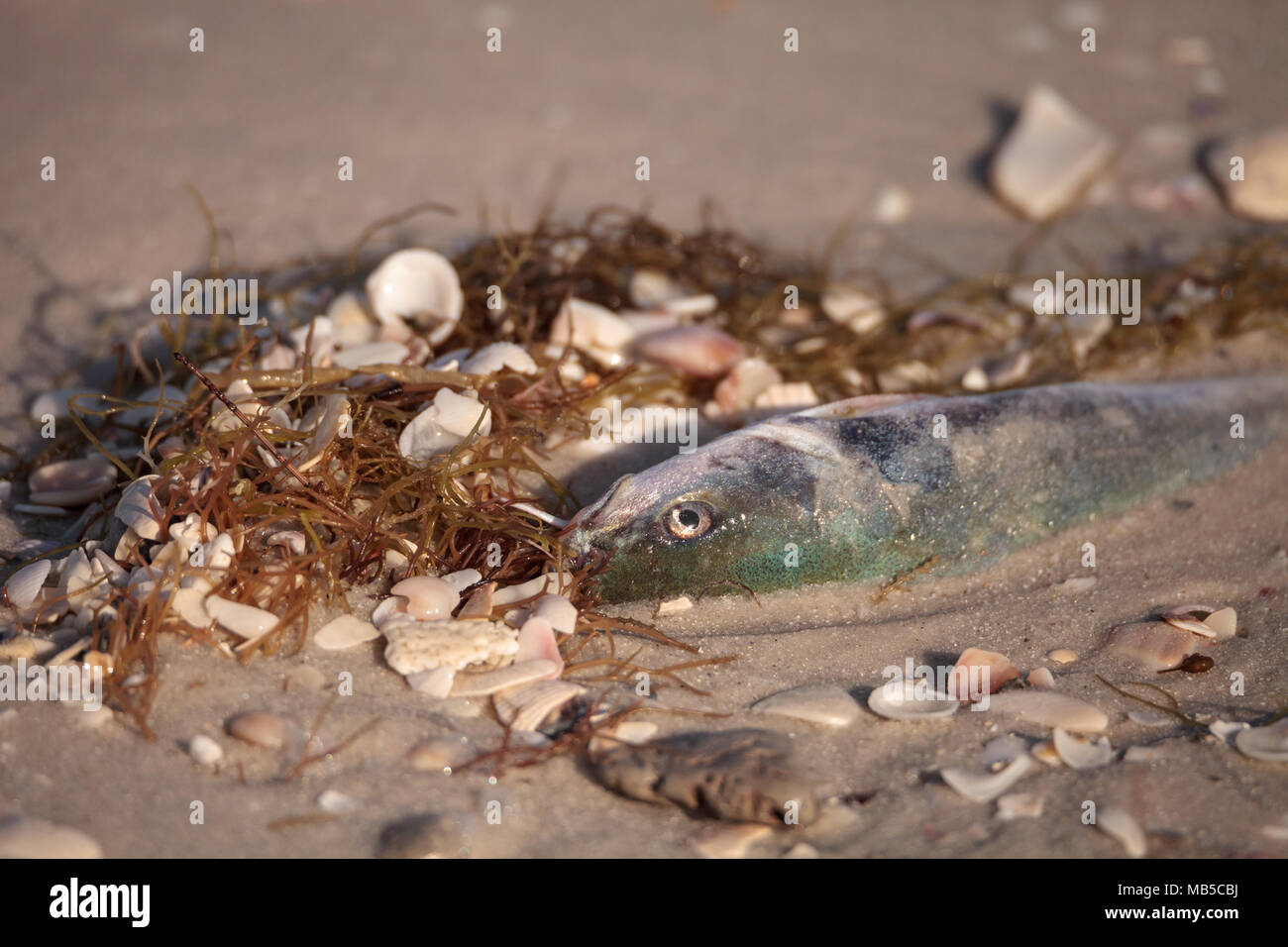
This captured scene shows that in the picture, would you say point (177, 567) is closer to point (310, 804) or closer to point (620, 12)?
point (310, 804)

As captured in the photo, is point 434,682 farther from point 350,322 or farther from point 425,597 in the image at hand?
point 350,322

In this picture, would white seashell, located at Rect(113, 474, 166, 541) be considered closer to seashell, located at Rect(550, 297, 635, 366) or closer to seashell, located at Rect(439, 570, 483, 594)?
seashell, located at Rect(439, 570, 483, 594)

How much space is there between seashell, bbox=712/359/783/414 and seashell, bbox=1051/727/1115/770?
6.21 ft

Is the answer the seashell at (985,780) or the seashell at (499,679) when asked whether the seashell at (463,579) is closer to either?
the seashell at (499,679)

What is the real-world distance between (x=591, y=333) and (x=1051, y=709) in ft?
7.78

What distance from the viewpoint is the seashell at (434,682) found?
2.89 metres

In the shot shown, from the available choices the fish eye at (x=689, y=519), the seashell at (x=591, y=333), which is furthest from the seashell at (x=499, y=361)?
the fish eye at (x=689, y=519)

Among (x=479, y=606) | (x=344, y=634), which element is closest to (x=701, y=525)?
(x=479, y=606)

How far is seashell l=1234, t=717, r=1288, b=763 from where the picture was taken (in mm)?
2693

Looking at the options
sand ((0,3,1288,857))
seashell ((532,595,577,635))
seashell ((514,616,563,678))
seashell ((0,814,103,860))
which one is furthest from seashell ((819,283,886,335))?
seashell ((0,814,103,860))

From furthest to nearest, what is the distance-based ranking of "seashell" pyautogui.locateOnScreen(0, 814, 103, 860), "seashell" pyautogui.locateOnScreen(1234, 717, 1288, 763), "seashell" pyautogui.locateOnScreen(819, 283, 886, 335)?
"seashell" pyautogui.locateOnScreen(819, 283, 886, 335)
"seashell" pyautogui.locateOnScreen(1234, 717, 1288, 763)
"seashell" pyautogui.locateOnScreen(0, 814, 103, 860)

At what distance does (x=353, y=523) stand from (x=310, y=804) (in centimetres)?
101
